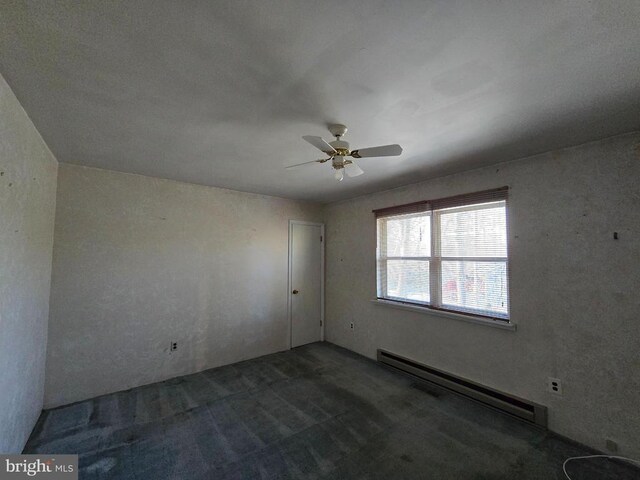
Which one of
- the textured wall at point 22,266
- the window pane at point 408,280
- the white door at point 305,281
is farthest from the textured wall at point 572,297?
the textured wall at point 22,266

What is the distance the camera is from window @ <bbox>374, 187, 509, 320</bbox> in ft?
9.15

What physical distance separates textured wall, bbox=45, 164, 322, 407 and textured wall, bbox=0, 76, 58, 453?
235 mm

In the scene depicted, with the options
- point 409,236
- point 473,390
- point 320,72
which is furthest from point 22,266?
point 473,390

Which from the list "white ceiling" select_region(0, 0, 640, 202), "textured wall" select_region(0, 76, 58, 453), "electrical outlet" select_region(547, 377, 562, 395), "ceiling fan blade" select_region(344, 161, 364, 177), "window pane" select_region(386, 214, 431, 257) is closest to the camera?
"white ceiling" select_region(0, 0, 640, 202)

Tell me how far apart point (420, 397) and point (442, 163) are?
8.27 feet

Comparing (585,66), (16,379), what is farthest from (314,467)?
(585,66)

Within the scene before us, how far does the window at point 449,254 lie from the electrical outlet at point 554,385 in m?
0.61

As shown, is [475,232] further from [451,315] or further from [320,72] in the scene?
[320,72]

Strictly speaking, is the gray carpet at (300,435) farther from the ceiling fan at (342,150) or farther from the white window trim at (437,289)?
the ceiling fan at (342,150)

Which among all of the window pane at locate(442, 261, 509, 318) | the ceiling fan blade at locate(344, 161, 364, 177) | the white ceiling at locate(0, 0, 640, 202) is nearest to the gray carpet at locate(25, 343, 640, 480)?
the window pane at locate(442, 261, 509, 318)

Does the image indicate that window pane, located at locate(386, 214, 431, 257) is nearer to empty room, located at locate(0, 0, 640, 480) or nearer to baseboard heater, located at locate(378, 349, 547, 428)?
empty room, located at locate(0, 0, 640, 480)

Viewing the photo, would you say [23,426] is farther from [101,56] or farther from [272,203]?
[272,203]

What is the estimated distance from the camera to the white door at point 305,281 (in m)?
4.57

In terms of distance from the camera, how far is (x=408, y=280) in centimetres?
365
